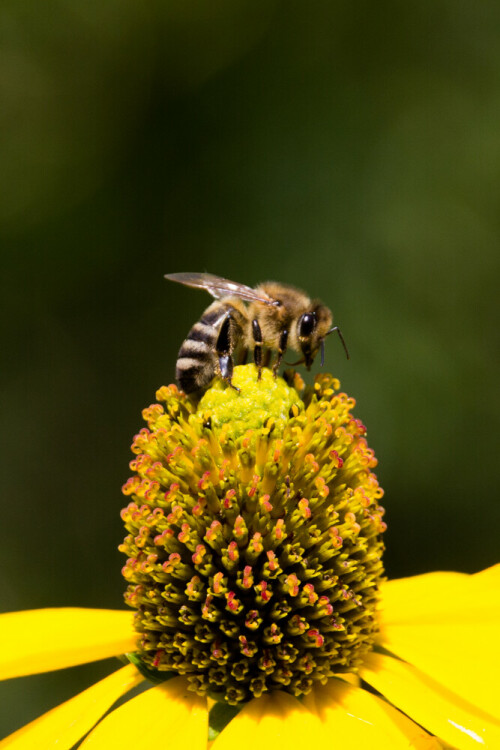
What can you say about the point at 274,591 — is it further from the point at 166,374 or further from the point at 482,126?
the point at 482,126

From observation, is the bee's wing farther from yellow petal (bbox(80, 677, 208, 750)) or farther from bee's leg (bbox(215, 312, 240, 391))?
yellow petal (bbox(80, 677, 208, 750))

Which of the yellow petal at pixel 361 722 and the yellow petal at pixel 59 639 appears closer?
the yellow petal at pixel 361 722

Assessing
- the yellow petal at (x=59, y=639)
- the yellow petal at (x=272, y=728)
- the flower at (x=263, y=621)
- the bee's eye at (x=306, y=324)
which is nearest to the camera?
the yellow petal at (x=272, y=728)

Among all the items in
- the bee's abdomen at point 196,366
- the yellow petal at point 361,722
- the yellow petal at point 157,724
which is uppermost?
the bee's abdomen at point 196,366

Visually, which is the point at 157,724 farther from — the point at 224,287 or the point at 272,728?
the point at 224,287

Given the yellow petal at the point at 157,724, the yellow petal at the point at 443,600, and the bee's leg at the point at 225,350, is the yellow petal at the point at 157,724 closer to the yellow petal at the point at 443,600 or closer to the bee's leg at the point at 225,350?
the yellow petal at the point at 443,600

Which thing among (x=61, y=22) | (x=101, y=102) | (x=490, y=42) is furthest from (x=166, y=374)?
(x=490, y=42)

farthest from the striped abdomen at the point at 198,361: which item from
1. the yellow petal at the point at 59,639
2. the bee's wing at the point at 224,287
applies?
the yellow petal at the point at 59,639

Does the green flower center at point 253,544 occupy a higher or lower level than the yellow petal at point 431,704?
higher
